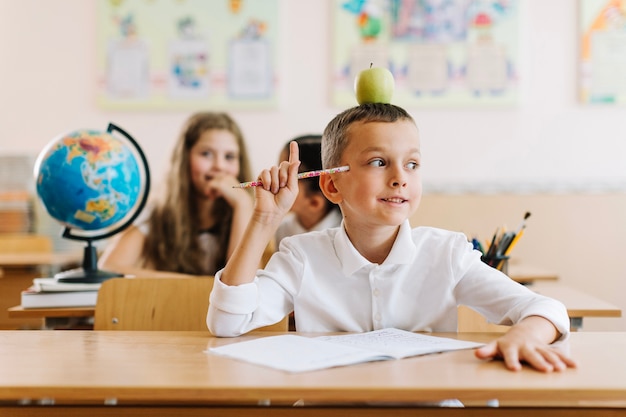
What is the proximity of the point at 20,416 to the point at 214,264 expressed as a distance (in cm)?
182

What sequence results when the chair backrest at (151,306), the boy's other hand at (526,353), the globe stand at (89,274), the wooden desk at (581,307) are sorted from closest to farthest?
the boy's other hand at (526,353), the chair backrest at (151,306), the wooden desk at (581,307), the globe stand at (89,274)

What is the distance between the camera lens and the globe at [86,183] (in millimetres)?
2352

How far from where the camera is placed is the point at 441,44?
14.3ft

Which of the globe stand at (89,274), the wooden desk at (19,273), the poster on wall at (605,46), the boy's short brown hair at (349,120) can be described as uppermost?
the poster on wall at (605,46)

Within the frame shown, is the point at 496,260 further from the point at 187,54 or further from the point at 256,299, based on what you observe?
the point at 187,54

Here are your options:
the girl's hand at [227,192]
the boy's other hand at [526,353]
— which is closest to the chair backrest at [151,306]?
the boy's other hand at [526,353]

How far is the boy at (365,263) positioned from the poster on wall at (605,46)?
3.18 m

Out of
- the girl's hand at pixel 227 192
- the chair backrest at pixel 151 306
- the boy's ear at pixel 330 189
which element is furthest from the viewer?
the girl's hand at pixel 227 192

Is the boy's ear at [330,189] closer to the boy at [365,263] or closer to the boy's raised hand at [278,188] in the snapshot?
the boy at [365,263]

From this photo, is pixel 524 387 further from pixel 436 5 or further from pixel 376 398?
pixel 436 5

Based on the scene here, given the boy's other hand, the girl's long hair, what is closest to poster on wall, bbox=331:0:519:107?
the girl's long hair

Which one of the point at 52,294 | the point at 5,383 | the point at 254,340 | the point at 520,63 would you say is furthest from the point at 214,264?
the point at 520,63

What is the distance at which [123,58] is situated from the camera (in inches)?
176

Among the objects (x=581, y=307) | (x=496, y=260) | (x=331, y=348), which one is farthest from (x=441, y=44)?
(x=331, y=348)
